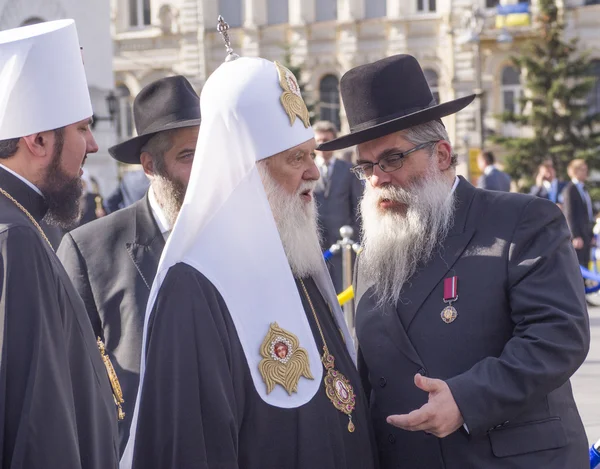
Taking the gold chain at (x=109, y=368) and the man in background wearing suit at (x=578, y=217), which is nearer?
the gold chain at (x=109, y=368)

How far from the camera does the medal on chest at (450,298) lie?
135 inches

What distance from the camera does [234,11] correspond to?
46812 millimetres

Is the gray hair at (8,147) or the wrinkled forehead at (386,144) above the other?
the gray hair at (8,147)

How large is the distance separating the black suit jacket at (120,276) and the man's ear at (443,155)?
113cm

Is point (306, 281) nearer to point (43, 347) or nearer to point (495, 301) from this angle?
point (495, 301)

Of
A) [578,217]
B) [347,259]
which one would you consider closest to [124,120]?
[578,217]

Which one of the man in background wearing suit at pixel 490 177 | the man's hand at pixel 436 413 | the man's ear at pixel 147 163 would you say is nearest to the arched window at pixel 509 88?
the man in background wearing suit at pixel 490 177

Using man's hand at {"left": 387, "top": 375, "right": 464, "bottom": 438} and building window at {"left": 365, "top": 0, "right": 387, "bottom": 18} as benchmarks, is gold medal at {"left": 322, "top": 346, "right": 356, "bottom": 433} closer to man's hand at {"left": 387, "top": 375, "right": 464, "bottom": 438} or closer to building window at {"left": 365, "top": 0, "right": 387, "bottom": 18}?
man's hand at {"left": 387, "top": 375, "right": 464, "bottom": 438}

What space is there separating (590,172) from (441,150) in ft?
109

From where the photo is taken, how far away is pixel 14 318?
9.25ft

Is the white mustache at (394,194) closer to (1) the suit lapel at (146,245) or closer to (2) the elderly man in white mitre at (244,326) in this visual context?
(2) the elderly man in white mitre at (244,326)

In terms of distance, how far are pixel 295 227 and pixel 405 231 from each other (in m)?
0.42

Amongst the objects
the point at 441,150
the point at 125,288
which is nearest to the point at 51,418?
the point at 125,288

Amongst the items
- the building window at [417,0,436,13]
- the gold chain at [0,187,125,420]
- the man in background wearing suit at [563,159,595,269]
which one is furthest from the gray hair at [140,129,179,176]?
the building window at [417,0,436,13]
